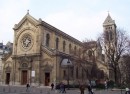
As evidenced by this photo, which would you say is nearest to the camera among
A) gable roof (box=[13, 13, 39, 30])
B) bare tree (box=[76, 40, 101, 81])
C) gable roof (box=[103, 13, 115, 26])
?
bare tree (box=[76, 40, 101, 81])

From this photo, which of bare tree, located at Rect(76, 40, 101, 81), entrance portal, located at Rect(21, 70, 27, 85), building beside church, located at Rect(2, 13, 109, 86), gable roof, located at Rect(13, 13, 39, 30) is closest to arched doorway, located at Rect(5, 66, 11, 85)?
building beside church, located at Rect(2, 13, 109, 86)

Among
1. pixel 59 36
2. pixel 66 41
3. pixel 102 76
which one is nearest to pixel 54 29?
pixel 59 36

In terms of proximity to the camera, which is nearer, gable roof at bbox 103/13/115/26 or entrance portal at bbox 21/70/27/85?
entrance portal at bbox 21/70/27/85

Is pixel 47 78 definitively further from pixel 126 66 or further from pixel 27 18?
pixel 126 66

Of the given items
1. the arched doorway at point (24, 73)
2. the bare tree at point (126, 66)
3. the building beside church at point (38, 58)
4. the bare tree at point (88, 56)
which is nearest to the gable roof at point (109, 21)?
the bare tree at point (126, 66)

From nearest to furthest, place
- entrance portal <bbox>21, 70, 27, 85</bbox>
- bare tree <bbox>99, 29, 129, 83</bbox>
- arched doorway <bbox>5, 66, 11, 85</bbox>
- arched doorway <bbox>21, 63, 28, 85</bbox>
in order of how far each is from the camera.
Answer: bare tree <bbox>99, 29, 129, 83</bbox> → arched doorway <bbox>21, 63, 28, 85</bbox> → entrance portal <bbox>21, 70, 27, 85</bbox> → arched doorway <bbox>5, 66, 11, 85</bbox>

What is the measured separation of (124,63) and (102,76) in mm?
8203

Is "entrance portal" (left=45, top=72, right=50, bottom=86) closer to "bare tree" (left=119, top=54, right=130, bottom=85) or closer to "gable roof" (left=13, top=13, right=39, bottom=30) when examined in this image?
"gable roof" (left=13, top=13, right=39, bottom=30)

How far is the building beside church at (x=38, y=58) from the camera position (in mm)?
50844

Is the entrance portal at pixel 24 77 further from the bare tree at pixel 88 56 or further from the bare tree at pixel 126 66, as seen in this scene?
the bare tree at pixel 126 66

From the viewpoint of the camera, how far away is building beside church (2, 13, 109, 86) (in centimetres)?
5084

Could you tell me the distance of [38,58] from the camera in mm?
51938

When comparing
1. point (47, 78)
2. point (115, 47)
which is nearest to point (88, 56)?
point (115, 47)

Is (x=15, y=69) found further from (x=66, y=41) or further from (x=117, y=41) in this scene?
(x=117, y=41)
